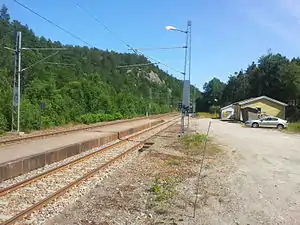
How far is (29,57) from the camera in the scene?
56.6m

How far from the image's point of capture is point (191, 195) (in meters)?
9.33

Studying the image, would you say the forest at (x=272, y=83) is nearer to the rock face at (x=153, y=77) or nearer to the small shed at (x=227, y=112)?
the small shed at (x=227, y=112)

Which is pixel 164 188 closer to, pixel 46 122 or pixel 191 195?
pixel 191 195

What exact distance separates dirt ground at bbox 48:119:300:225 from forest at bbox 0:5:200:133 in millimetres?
15823

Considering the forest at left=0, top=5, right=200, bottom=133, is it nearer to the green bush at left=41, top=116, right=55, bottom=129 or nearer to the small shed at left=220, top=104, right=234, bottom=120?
the green bush at left=41, top=116, right=55, bottom=129


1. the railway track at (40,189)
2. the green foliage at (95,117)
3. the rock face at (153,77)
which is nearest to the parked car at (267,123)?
the green foliage at (95,117)

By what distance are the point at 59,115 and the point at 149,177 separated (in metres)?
28.9

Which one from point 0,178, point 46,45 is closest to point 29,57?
point 46,45

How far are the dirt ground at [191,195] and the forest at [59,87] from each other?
15823 mm

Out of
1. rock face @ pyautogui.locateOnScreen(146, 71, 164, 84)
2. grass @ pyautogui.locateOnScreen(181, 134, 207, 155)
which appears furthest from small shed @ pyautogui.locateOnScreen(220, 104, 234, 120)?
rock face @ pyautogui.locateOnScreen(146, 71, 164, 84)

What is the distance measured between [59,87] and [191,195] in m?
45.5

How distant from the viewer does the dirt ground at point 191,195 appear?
7418 millimetres

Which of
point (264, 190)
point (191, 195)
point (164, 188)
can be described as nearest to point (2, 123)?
point (164, 188)

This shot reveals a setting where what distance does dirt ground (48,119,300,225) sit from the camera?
7.42 metres
